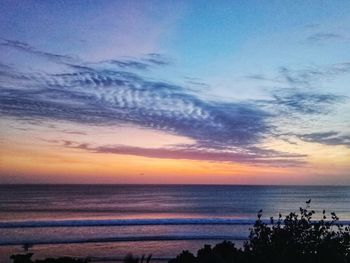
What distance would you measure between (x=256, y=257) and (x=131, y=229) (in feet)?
89.6

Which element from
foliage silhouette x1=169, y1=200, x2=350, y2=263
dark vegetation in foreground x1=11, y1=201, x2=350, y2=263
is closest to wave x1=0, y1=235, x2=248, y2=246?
dark vegetation in foreground x1=11, y1=201, x2=350, y2=263

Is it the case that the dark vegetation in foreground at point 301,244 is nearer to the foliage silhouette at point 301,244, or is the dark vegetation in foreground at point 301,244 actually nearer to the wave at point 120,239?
the foliage silhouette at point 301,244

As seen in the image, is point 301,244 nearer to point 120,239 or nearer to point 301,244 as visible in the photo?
point 301,244

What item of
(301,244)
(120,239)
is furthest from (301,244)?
(120,239)

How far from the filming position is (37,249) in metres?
24.8

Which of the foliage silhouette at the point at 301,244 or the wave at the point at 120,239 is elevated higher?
the foliage silhouette at the point at 301,244

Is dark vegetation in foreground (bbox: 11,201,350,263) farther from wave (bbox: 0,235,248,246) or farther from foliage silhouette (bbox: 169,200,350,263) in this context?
wave (bbox: 0,235,248,246)

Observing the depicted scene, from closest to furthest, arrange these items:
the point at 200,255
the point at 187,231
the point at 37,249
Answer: the point at 200,255
the point at 37,249
the point at 187,231

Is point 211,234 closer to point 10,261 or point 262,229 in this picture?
point 10,261

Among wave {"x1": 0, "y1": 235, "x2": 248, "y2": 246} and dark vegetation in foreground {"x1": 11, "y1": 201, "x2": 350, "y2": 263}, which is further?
wave {"x1": 0, "y1": 235, "x2": 248, "y2": 246}

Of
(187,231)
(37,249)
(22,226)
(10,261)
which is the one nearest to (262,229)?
(10,261)

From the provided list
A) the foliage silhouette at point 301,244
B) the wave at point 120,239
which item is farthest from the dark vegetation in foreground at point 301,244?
the wave at point 120,239

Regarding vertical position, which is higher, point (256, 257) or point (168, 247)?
point (256, 257)

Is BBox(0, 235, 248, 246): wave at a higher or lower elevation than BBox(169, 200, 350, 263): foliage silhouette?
lower
